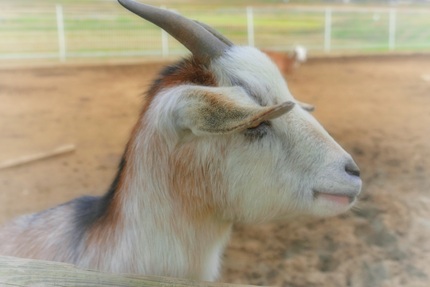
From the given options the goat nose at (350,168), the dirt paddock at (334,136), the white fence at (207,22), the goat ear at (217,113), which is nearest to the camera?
the goat ear at (217,113)

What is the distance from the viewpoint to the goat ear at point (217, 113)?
74.9 inches

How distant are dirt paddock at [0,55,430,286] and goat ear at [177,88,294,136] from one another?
2.58ft

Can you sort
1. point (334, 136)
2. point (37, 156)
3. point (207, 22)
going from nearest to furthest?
point (37, 156) → point (334, 136) → point (207, 22)

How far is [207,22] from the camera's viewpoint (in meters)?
14.6

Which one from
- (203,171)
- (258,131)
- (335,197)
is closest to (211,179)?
(203,171)

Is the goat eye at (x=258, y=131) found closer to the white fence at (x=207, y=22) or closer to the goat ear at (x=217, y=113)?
the goat ear at (x=217, y=113)

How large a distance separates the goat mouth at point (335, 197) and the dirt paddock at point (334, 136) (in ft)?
3.73

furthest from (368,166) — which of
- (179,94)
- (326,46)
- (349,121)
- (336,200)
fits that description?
(326,46)

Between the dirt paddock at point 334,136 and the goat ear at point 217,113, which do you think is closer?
the goat ear at point 217,113

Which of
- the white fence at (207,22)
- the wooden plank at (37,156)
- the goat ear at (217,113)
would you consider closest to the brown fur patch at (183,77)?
the goat ear at (217,113)

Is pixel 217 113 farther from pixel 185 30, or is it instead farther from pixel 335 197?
pixel 335 197

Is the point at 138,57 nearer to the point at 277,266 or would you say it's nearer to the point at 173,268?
the point at 277,266

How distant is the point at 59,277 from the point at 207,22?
13341 mm

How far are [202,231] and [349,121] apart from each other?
6704 millimetres
